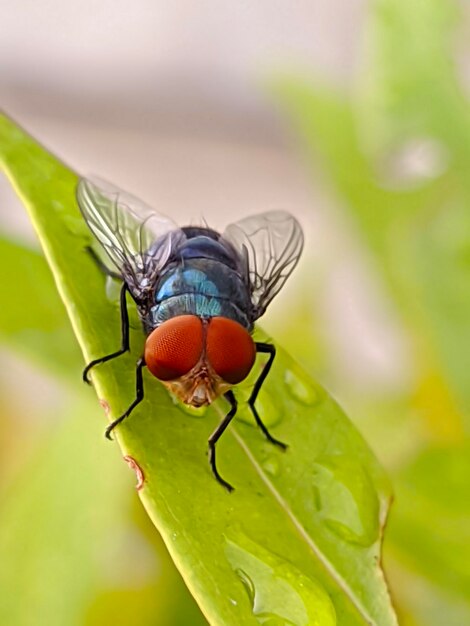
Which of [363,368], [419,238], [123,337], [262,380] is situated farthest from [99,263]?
[363,368]

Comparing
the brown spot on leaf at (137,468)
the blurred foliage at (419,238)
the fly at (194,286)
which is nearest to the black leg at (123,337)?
the fly at (194,286)

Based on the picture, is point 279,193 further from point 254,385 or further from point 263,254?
point 254,385

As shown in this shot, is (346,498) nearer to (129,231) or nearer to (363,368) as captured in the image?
(129,231)

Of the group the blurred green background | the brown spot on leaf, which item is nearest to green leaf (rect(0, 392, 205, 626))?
the blurred green background

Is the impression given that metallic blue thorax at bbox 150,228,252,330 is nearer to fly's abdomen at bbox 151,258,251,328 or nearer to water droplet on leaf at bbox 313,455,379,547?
fly's abdomen at bbox 151,258,251,328

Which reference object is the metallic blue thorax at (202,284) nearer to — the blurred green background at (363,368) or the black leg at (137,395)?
the black leg at (137,395)

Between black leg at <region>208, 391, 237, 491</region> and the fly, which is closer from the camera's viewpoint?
black leg at <region>208, 391, 237, 491</region>

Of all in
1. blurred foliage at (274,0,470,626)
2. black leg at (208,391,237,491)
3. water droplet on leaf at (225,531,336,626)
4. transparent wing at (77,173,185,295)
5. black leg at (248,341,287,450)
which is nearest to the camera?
water droplet on leaf at (225,531,336,626)
